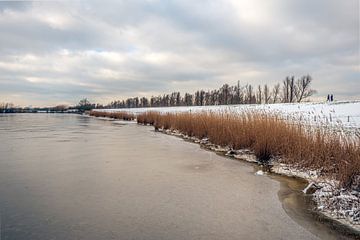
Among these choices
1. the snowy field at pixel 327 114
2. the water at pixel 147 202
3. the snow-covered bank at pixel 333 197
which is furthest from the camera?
the snowy field at pixel 327 114

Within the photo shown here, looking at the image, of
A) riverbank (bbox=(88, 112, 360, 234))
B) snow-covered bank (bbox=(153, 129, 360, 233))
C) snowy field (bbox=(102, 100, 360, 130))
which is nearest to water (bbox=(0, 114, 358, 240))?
snow-covered bank (bbox=(153, 129, 360, 233))

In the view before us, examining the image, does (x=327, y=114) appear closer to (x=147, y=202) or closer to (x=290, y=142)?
(x=290, y=142)

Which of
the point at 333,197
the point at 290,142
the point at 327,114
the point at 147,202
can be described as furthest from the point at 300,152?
the point at 327,114

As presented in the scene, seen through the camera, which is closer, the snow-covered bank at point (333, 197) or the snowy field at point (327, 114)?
the snow-covered bank at point (333, 197)

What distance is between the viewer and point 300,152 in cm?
695

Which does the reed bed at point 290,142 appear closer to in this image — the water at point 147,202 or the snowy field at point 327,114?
the snowy field at point 327,114

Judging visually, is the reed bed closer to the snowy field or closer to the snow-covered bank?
the snow-covered bank

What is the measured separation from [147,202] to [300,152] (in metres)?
4.22

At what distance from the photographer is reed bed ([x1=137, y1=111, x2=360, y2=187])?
203 inches

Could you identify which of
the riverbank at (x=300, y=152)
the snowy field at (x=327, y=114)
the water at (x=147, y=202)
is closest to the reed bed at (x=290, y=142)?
the riverbank at (x=300, y=152)

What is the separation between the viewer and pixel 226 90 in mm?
60969

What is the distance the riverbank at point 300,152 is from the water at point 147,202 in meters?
0.45

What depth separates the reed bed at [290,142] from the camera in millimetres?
5152

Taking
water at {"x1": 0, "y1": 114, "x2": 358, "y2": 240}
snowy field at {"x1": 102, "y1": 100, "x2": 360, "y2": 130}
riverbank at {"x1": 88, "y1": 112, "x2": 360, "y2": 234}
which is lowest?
water at {"x1": 0, "y1": 114, "x2": 358, "y2": 240}
